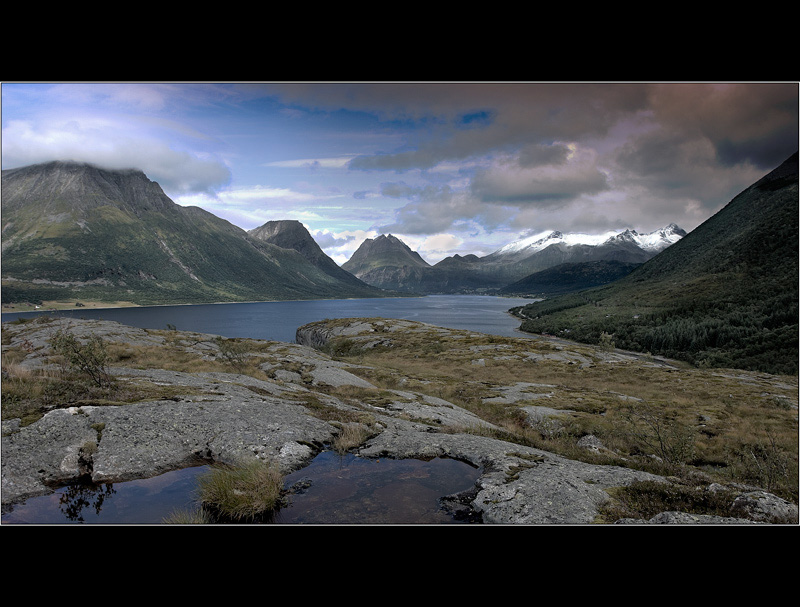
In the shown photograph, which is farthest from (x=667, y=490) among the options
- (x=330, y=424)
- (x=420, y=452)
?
(x=330, y=424)

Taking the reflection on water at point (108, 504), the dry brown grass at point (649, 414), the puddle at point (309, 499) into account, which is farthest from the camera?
the dry brown grass at point (649, 414)

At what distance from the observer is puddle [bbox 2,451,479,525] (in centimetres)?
755

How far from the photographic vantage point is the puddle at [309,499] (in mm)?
7551

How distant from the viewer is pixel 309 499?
8266mm

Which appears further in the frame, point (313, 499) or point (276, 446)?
point (276, 446)

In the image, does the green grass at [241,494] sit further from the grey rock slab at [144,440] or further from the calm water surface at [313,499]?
the grey rock slab at [144,440]

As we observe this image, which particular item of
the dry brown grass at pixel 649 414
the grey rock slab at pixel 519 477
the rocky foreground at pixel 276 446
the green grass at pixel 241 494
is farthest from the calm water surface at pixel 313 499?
the dry brown grass at pixel 649 414

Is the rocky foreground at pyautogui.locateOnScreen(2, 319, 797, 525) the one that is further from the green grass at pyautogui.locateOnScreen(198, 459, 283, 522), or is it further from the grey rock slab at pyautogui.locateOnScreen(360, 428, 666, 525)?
the green grass at pyautogui.locateOnScreen(198, 459, 283, 522)

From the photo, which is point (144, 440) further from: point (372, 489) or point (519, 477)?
point (519, 477)

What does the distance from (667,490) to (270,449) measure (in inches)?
415

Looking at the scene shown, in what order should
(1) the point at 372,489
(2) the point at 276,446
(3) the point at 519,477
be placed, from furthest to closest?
(2) the point at 276,446, (3) the point at 519,477, (1) the point at 372,489

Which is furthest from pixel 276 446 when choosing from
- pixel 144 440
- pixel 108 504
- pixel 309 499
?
pixel 108 504

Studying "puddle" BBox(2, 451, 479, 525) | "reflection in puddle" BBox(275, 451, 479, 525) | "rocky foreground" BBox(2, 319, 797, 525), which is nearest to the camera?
"puddle" BBox(2, 451, 479, 525)

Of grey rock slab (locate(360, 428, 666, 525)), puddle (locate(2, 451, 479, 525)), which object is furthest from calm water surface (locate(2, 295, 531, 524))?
grey rock slab (locate(360, 428, 666, 525))
